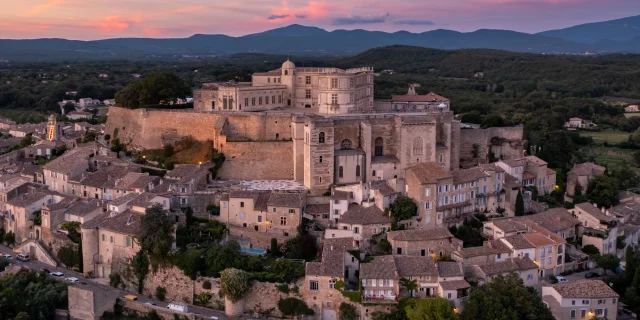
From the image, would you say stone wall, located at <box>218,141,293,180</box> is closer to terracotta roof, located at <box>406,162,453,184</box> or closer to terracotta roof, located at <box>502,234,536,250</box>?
terracotta roof, located at <box>406,162,453,184</box>

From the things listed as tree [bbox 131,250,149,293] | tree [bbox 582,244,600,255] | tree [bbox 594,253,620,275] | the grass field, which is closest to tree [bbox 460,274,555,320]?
tree [bbox 594,253,620,275]

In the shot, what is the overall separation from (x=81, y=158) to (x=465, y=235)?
22.3 meters

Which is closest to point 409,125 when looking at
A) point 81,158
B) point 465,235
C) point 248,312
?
point 465,235

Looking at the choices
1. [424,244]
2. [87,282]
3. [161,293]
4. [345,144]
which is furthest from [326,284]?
[87,282]

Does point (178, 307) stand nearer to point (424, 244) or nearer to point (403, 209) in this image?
point (424, 244)

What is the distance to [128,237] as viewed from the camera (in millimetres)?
29234

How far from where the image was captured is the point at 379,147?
35.8m

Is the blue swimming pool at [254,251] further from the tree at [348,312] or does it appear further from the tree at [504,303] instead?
the tree at [504,303]

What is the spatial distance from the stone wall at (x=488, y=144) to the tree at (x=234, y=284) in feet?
57.3

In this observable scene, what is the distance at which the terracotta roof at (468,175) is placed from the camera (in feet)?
105

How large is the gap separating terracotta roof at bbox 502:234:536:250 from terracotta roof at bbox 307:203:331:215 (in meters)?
8.37

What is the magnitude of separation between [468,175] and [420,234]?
5886 millimetres

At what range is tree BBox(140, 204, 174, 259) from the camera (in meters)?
28.2

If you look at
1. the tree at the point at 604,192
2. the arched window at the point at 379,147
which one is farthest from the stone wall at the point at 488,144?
the arched window at the point at 379,147
